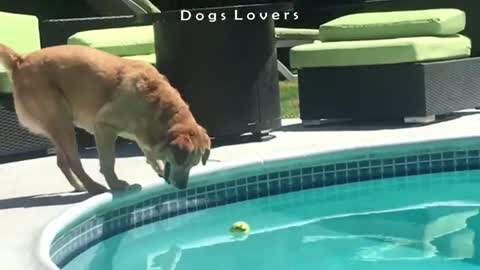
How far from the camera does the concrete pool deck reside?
400 centimetres

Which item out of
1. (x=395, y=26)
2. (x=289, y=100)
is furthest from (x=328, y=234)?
(x=289, y=100)

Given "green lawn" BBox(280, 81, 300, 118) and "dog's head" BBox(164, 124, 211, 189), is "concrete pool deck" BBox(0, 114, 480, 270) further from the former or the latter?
"green lawn" BBox(280, 81, 300, 118)

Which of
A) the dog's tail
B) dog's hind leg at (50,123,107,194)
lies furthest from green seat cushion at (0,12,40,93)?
dog's hind leg at (50,123,107,194)

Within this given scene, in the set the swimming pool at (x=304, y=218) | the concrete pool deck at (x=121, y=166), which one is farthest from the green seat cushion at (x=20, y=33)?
the swimming pool at (x=304, y=218)

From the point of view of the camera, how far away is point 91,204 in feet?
14.5

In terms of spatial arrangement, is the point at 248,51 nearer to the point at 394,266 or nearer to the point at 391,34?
the point at 391,34

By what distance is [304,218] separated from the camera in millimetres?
5168

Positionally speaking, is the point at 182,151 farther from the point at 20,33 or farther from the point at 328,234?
the point at 20,33

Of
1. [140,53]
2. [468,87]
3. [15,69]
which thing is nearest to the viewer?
[15,69]

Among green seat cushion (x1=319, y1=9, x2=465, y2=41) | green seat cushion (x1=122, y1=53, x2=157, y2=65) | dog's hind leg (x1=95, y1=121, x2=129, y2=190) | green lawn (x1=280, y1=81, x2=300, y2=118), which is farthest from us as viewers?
green lawn (x1=280, y1=81, x2=300, y2=118)

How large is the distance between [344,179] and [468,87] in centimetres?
223

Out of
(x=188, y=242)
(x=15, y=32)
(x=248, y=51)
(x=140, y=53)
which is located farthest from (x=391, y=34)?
(x=188, y=242)

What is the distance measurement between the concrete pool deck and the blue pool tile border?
13cm

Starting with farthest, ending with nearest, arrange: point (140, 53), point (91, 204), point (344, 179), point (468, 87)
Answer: point (468, 87) → point (140, 53) → point (344, 179) → point (91, 204)
